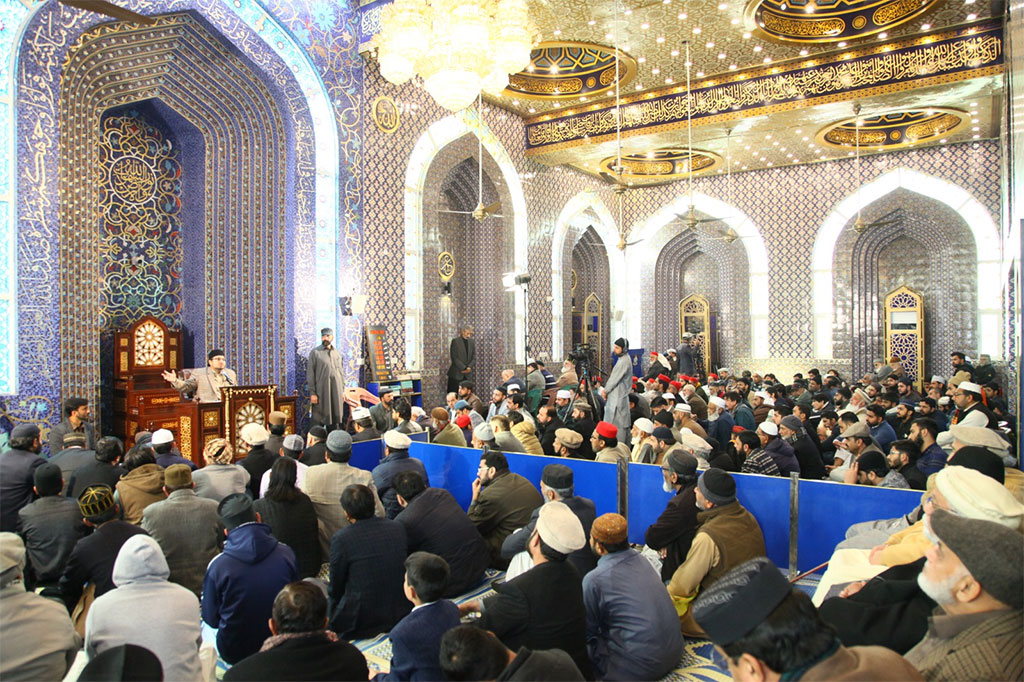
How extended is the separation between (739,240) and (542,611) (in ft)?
43.9

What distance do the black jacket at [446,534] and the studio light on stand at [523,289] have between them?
25.3ft

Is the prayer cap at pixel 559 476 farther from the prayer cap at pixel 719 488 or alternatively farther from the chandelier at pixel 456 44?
the chandelier at pixel 456 44

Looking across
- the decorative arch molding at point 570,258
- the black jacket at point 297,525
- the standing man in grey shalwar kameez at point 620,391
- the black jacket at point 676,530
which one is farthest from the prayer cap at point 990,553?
the decorative arch molding at point 570,258

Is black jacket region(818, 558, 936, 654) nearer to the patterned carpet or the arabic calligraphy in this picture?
the patterned carpet

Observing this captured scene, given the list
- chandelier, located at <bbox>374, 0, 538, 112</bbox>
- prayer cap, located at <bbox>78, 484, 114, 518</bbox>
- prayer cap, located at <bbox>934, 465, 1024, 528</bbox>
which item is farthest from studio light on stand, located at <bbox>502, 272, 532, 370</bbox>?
prayer cap, located at <bbox>934, 465, 1024, 528</bbox>

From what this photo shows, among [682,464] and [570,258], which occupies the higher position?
[570,258]

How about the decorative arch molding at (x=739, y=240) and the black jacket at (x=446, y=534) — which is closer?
the black jacket at (x=446, y=534)

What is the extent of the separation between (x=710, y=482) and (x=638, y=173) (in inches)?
482

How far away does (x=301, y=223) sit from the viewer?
7.91 meters

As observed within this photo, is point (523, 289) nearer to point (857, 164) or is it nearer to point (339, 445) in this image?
point (857, 164)

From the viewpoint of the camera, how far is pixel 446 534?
11.5 ft

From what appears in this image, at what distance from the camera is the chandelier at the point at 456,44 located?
5109 millimetres

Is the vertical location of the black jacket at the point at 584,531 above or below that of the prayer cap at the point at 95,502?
below

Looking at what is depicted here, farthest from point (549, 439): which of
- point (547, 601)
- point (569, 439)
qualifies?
point (547, 601)
